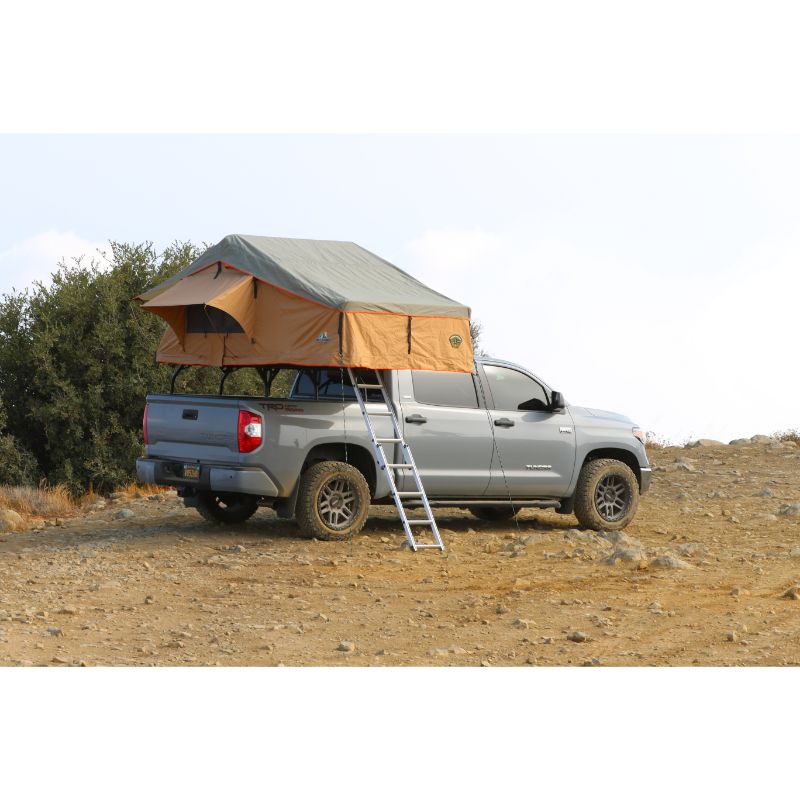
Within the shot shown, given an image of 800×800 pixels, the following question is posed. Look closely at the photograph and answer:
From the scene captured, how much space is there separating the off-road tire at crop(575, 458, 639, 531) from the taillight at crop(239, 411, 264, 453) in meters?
4.41

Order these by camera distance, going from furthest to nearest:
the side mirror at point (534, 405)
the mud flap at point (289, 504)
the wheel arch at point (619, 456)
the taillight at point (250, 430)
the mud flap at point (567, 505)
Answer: the wheel arch at point (619, 456)
the mud flap at point (567, 505)
the side mirror at point (534, 405)
the mud flap at point (289, 504)
the taillight at point (250, 430)

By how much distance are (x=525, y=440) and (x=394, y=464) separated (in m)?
1.94

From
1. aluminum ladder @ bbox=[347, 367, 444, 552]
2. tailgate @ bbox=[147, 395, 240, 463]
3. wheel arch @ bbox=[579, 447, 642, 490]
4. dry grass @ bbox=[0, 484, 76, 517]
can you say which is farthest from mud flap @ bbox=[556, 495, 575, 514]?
dry grass @ bbox=[0, 484, 76, 517]

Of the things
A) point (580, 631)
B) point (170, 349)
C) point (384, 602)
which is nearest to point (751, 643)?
point (580, 631)

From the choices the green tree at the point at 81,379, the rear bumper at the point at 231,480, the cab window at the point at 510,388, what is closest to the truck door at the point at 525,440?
the cab window at the point at 510,388

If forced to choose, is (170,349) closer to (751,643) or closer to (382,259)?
(382,259)

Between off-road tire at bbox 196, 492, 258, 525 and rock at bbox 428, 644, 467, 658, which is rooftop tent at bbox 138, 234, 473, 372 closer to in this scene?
off-road tire at bbox 196, 492, 258, 525

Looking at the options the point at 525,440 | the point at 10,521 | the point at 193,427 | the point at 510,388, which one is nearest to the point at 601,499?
the point at 525,440

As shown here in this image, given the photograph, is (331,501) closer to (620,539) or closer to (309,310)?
(309,310)

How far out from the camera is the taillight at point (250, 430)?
12.1m

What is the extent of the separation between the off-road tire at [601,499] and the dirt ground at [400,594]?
31 cm

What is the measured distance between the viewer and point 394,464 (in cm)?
1281

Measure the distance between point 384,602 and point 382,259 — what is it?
5708 mm

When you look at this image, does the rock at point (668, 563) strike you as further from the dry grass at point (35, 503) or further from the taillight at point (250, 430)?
the dry grass at point (35, 503)
